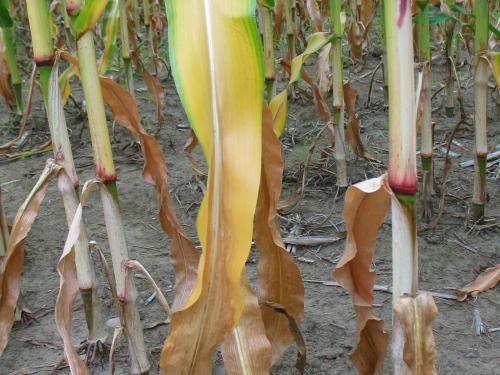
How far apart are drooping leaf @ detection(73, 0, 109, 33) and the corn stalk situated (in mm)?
399

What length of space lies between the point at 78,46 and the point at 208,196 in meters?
0.37

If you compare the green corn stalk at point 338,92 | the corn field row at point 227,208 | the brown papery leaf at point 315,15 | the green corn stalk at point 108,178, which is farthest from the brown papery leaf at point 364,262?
the brown papery leaf at point 315,15

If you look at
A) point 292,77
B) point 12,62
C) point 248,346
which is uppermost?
point 12,62

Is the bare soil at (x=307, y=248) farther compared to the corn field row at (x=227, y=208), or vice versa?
the bare soil at (x=307, y=248)

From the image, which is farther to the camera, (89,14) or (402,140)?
(89,14)

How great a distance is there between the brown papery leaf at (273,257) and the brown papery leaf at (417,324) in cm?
32

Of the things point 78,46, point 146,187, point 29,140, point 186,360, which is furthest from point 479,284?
point 29,140

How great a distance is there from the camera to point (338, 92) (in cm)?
183

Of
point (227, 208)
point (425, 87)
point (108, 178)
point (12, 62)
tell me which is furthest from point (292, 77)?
point (12, 62)

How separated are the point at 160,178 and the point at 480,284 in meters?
0.77

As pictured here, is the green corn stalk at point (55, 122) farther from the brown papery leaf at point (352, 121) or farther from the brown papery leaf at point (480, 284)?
the brown papery leaf at point (352, 121)

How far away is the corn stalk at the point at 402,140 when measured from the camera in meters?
0.69

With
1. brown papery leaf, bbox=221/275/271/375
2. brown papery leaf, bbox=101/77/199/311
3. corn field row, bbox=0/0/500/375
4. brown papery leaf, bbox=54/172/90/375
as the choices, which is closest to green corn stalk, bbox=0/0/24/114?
corn field row, bbox=0/0/500/375

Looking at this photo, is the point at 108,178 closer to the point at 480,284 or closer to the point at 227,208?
the point at 227,208
